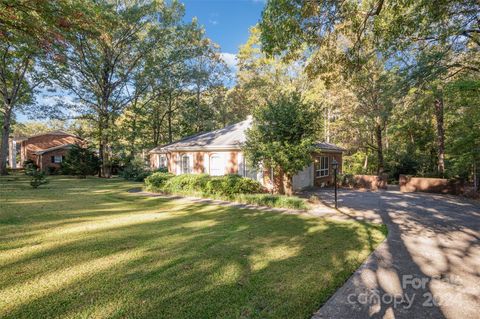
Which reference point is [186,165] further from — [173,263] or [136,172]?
[173,263]

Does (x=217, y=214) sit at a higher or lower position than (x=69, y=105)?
lower

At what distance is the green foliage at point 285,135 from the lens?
1096cm

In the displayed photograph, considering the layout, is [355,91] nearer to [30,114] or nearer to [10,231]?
[10,231]

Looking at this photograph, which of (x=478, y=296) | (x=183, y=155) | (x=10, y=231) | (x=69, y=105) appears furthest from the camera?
(x=69, y=105)

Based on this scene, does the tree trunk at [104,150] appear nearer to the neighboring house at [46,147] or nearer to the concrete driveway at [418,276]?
the neighboring house at [46,147]

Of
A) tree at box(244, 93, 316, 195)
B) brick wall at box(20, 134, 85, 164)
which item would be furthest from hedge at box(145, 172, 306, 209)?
brick wall at box(20, 134, 85, 164)

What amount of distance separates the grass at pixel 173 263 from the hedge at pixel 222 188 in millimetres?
1704

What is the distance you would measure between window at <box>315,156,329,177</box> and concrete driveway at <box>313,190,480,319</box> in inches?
391

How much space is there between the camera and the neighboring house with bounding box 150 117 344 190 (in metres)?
14.9

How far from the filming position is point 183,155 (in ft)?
60.5

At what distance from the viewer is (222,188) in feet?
38.8

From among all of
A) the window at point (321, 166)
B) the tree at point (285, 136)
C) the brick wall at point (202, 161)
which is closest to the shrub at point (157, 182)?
the brick wall at point (202, 161)

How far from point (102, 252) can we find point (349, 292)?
4.95 m

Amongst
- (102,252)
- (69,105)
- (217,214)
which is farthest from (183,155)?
(69,105)
